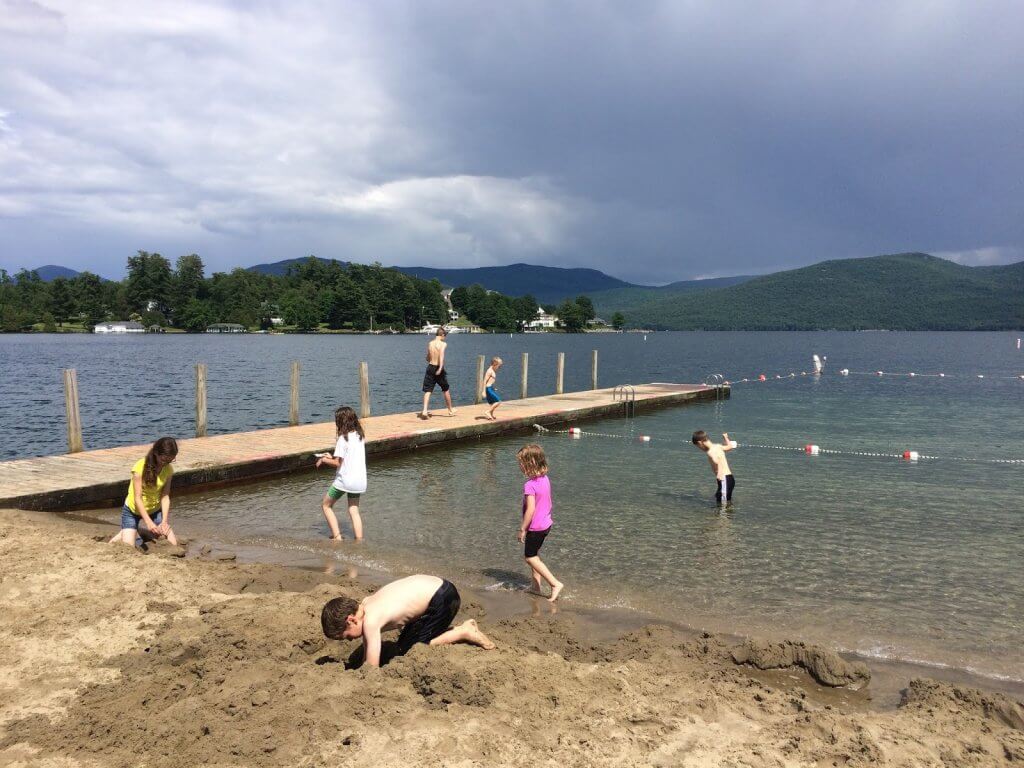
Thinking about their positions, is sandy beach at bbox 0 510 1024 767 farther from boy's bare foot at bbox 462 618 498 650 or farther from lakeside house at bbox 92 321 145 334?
lakeside house at bbox 92 321 145 334

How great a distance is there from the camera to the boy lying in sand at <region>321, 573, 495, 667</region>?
15.9 ft

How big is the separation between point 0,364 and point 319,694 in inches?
2656

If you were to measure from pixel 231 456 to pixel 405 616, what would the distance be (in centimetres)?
958

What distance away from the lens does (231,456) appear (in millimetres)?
13719

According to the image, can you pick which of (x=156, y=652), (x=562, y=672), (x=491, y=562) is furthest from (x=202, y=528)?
(x=562, y=672)

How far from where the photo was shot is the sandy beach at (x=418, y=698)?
13.5 ft

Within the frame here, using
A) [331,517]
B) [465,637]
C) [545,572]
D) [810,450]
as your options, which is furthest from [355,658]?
[810,450]

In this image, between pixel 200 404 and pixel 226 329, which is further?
pixel 226 329

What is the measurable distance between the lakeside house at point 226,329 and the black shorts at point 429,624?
178 meters

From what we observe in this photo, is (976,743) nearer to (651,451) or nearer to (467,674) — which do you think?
(467,674)

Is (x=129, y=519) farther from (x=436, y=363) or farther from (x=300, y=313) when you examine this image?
(x=300, y=313)

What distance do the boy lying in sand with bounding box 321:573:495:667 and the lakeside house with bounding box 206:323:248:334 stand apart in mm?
178229

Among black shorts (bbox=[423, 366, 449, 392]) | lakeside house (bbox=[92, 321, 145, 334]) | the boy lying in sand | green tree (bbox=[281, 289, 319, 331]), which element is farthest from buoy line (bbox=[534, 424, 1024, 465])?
lakeside house (bbox=[92, 321, 145, 334])

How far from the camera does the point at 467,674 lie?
190 inches
